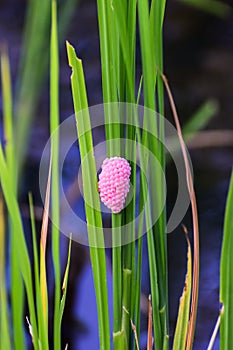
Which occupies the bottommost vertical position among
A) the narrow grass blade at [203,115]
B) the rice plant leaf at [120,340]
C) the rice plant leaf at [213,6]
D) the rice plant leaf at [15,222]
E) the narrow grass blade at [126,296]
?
the rice plant leaf at [120,340]

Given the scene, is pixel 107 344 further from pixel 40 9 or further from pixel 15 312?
pixel 40 9

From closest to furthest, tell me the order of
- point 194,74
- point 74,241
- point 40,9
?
point 40,9 < point 74,241 < point 194,74

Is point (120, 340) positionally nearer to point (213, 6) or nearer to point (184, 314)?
point (184, 314)

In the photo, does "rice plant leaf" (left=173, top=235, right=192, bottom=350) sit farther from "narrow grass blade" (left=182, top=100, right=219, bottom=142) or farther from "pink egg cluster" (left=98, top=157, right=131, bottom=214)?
"narrow grass blade" (left=182, top=100, right=219, bottom=142)

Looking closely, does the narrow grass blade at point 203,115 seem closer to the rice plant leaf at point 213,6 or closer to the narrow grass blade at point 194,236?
the rice plant leaf at point 213,6

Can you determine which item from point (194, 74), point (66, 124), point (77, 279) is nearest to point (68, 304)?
point (77, 279)

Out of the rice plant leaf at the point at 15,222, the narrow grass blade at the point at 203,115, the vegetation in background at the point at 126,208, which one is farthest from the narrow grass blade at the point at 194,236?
the narrow grass blade at the point at 203,115

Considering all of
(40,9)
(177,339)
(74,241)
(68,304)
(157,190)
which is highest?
(40,9)
